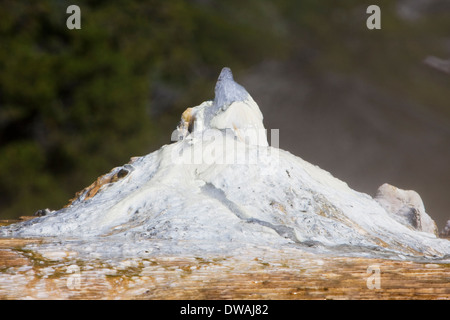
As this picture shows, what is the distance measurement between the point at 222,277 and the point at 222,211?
56.9 inches

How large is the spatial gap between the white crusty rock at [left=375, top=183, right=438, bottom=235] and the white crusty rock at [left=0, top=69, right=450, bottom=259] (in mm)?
289

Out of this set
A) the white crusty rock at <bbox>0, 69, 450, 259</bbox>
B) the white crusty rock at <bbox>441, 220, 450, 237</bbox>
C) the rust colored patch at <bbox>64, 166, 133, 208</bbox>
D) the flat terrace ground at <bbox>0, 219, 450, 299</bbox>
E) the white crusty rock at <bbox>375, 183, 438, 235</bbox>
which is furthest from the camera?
the white crusty rock at <bbox>441, 220, 450, 237</bbox>

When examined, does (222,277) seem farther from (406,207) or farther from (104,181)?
(406,207)

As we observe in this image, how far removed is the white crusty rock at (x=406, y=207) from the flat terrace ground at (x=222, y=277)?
2.38 m

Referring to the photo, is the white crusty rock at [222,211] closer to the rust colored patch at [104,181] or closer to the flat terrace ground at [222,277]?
the rust colored patch at [104,181]

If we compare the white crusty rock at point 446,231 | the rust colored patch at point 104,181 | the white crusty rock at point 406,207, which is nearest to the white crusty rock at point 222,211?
the rust colored patch at point 104,181

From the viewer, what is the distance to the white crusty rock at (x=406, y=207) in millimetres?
5715

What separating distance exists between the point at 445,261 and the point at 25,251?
281cm

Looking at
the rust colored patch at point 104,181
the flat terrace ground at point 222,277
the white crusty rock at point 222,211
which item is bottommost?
the flat terrace ground at point 222,277

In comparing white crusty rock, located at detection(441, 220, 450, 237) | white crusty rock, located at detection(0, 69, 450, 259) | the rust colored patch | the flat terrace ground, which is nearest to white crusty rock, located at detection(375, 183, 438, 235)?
white crusty rock, located at detection(0, 69, 450, 259)

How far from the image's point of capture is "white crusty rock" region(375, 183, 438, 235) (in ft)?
18.7

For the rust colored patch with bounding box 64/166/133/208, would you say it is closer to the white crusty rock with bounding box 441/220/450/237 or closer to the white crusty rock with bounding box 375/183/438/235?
the white crusty rock with bounding box 375/183/438/235

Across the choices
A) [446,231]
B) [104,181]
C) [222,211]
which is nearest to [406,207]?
[446,231]

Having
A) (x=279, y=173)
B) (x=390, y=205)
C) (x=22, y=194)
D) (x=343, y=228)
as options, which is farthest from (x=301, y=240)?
(x=22, y=194)
